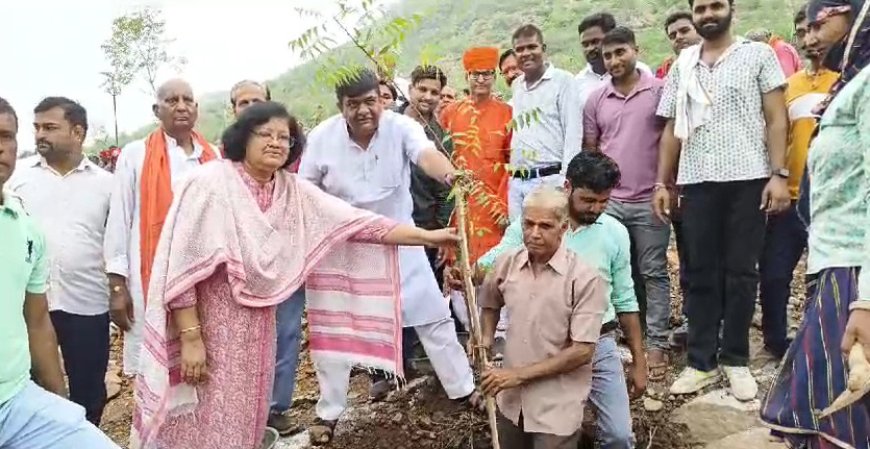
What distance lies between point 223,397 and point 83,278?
1.01 m

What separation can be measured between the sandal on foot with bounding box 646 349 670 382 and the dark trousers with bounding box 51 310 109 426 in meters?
2.91

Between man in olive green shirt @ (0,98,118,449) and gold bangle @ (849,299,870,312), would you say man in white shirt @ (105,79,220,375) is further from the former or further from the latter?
gold bangle @ (849,299,870,312)

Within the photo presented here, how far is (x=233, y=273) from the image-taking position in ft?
9.59

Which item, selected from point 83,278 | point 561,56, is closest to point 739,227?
point 83,278

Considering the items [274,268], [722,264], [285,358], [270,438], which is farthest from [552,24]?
[274,268]

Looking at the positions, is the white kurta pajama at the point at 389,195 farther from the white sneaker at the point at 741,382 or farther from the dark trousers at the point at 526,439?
the white sneaker at the point at 741,382

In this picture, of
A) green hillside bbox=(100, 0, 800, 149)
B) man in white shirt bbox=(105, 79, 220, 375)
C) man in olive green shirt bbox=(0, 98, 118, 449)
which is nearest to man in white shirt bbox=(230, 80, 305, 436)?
man in white shirt bbox=(105, 79, 220, 375)

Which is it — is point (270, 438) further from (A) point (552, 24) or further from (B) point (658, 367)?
(A) point (552, 24)

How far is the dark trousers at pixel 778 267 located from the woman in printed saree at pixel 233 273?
7.04ft

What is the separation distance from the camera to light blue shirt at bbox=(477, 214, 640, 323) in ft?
10.2

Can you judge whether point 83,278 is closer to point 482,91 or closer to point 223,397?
point 223,397

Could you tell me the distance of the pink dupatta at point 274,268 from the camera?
290 centimetres

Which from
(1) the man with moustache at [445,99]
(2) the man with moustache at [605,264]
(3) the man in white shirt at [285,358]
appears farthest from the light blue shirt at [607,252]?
(1) the man with moustache at [445,99]

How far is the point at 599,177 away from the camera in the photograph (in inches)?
120
